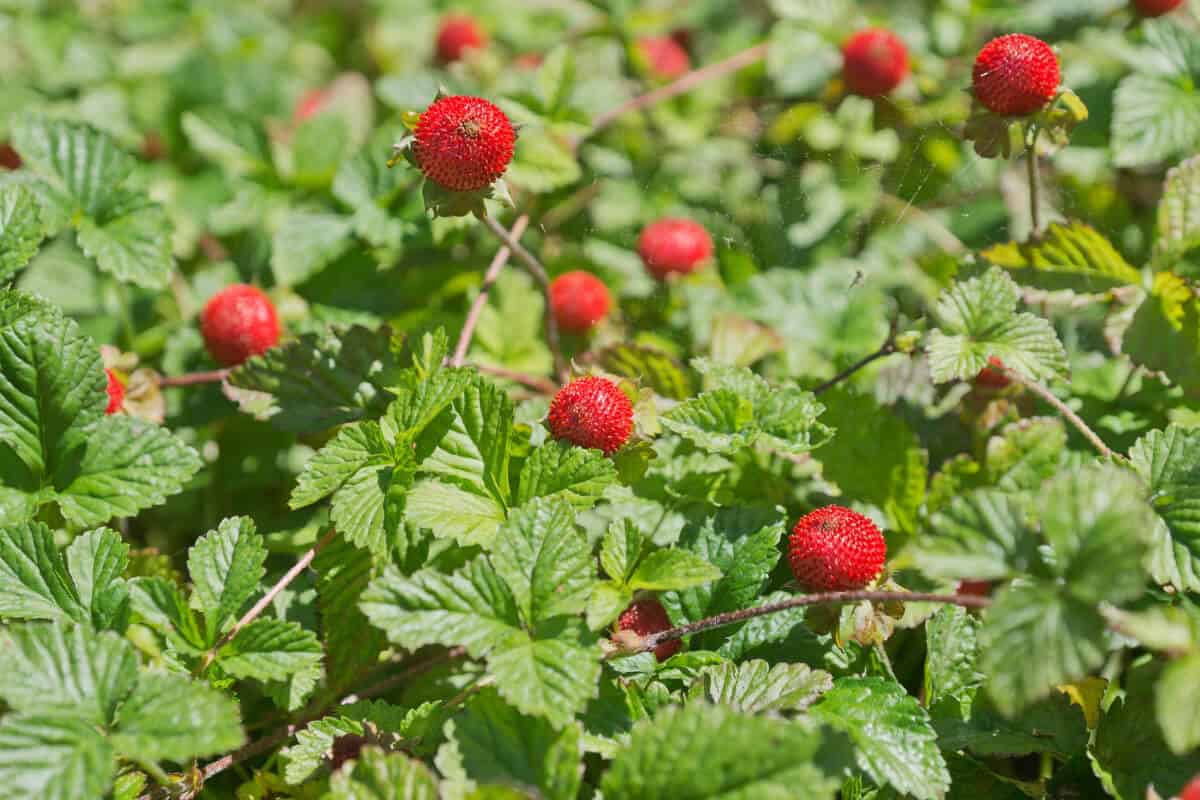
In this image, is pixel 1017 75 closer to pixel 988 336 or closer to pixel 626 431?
pixel 988 336

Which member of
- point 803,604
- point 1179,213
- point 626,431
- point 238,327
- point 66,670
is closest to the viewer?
point 66,670

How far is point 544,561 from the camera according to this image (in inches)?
61.1

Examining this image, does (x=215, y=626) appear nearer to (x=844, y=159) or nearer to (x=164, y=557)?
(x=164, y=557)

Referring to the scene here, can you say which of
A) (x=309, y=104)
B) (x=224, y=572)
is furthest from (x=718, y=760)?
(x=309, y=104)

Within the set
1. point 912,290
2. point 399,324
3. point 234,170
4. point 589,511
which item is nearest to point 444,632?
point 589,511

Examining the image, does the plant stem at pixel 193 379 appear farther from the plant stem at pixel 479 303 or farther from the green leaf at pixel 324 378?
the plant stem at pixel 479 303

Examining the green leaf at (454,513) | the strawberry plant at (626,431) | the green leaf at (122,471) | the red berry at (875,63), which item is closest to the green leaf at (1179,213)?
the strawberry plant at (626,431)

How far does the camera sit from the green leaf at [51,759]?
4.39 feet

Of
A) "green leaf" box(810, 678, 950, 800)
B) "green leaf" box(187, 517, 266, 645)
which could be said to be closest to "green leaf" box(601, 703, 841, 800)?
"green leaf" box(810, 678, 950, 800)

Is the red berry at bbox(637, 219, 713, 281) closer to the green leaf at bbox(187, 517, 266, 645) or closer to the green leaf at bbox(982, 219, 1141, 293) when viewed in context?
the green leaf at bbox(982, 219, 1141, 293)

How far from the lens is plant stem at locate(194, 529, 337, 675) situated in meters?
1.67

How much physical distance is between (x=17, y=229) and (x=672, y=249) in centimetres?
150

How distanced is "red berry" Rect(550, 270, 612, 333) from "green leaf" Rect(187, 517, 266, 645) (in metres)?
1.05

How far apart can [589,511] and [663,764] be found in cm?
72
